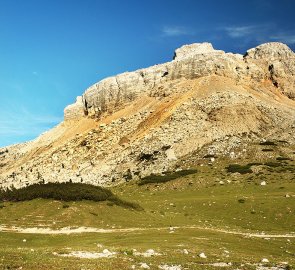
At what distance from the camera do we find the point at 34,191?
46.4 m

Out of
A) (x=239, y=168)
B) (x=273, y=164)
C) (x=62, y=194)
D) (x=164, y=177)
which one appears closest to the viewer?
(x=62, y=194)

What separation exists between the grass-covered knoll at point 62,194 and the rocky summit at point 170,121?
1719 inches

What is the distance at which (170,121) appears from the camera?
11456 cm

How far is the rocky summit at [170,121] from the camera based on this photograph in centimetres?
10244

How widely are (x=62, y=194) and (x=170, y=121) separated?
2821 inches

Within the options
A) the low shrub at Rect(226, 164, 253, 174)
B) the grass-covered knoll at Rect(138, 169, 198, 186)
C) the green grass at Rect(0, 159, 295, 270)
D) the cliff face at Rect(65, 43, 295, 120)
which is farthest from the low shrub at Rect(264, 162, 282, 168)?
the cliff face at Rect(65, 43, 295, 120)

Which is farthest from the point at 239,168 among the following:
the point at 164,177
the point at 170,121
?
the point at 170,121

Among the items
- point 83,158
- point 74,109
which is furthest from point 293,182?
point 74,109

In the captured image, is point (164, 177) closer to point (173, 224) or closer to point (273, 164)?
point (273, 164)

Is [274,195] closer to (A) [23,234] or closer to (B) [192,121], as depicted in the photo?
(A) [23,234]

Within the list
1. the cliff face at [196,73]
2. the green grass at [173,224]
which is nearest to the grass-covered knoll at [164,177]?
the green grass at [173,224]

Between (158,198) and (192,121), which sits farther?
(192,121)

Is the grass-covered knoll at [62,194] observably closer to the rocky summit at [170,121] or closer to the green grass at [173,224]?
the green grass at [173,224]

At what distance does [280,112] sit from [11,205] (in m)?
90.8
